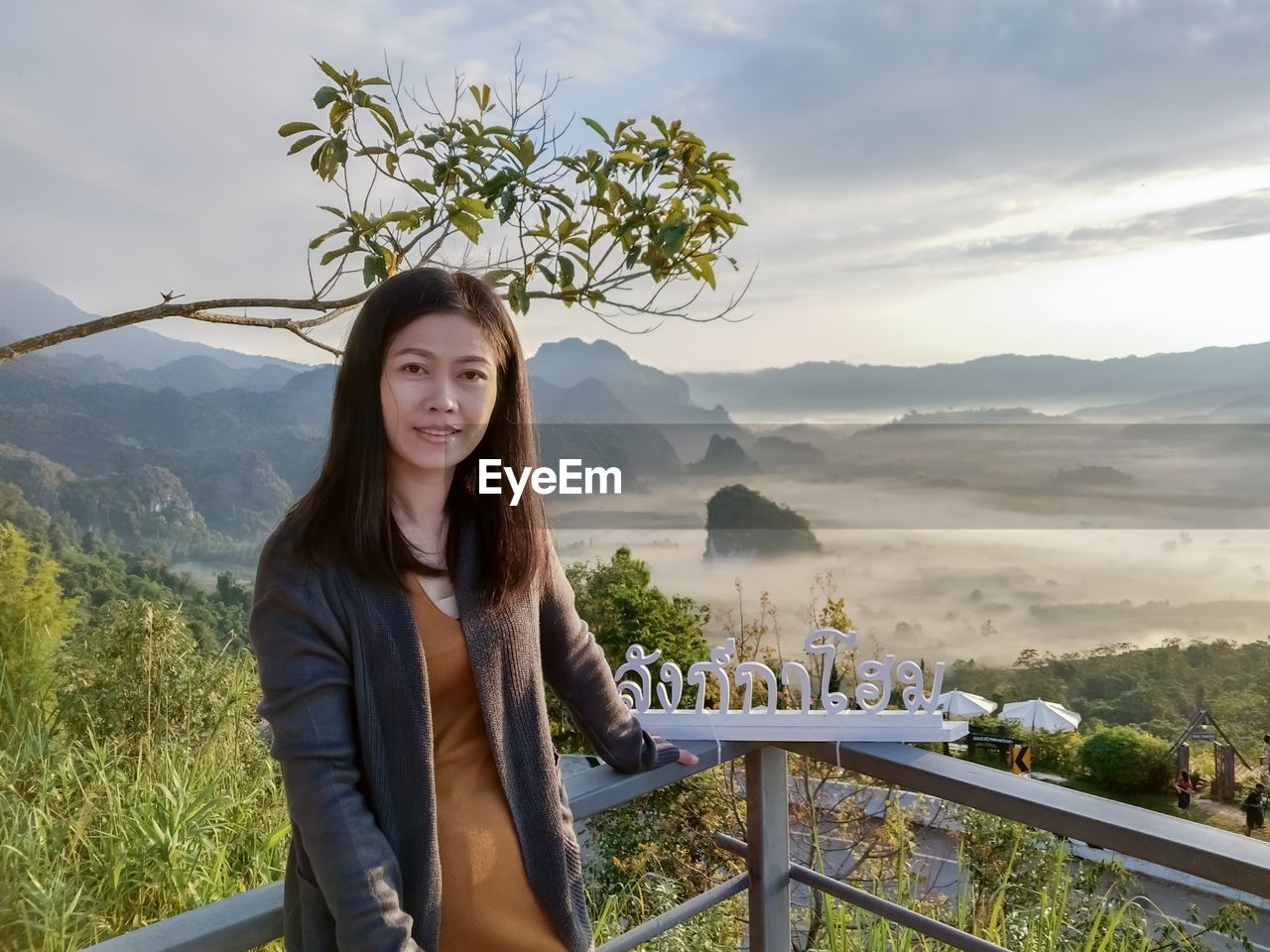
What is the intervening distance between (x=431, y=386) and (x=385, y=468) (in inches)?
4.1

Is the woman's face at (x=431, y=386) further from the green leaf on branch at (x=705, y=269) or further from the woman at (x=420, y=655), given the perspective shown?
the green leaf on branch at (x=705, y=269)

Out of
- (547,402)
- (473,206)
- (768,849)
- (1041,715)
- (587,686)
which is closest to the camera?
(587,686)

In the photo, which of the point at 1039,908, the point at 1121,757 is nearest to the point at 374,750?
the point at 1039,908

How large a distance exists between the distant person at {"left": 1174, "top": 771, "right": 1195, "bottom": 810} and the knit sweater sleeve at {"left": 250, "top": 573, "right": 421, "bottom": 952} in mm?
6445

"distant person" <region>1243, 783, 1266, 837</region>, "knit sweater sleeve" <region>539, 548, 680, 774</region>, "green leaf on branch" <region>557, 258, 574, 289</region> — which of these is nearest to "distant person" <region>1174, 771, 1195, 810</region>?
"distant person" <region>1243, 783, 1266, 837</region>

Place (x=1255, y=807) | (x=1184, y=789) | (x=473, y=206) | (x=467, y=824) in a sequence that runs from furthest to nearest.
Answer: (x=1184, y=789), (x=1255, y=807), (x=473, y=206), (x=467, y=824)

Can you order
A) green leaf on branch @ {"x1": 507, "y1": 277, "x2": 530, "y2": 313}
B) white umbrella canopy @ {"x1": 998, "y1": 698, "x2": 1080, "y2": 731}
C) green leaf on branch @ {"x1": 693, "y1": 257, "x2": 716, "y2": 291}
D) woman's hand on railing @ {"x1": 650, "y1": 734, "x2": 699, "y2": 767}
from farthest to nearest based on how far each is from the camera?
white umbrella canopy @ {"x1": 998, "y1": 698, "x2": 1080, "y2": 731}
green leaf on branch @ {"x1": 507, "y1": 277, "x2": 530, "y2": 313}
green leaf on branch @ {"x1": 693, "y1": 257, "x2": 716, "y2": 291}
woman's hand on railing @ {"x1": 650, "y1": 734, "x2": 699, "y2": 767}

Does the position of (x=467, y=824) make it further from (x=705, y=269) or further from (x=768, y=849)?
(x=705, y=269)

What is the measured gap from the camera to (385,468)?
101cm

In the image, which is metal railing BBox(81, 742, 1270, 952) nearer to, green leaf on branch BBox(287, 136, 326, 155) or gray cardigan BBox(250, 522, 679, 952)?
gray cardigan BBox(250, 522, 679, 952)

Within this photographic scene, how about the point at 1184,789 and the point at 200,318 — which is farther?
the point at 1184,789

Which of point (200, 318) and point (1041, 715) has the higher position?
point (200, 318)

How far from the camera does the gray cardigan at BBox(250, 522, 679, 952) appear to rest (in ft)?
2.77

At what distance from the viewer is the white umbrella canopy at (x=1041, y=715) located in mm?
4785
